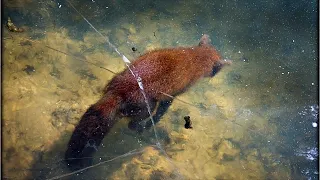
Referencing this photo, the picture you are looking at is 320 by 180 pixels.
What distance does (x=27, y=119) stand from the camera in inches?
164

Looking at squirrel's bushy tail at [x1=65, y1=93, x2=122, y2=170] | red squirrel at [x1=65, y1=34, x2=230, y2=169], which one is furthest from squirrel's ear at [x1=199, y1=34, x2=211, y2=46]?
squirrel's bushy tail at [x1=65, y1=93, x2=122, y2=170]

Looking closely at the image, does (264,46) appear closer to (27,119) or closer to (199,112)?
(199,112)

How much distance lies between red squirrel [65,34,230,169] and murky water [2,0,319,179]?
127 mm

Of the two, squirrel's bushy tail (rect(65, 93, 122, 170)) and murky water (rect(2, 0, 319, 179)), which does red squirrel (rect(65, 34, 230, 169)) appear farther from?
murky water (rect(2, 0, 319, 179))

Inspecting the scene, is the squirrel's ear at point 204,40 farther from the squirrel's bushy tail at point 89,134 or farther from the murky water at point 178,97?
the squirrel's bushy tail at point 89,134

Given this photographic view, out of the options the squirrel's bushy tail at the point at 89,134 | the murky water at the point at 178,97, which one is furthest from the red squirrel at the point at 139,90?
the murky water at the point at 178,97

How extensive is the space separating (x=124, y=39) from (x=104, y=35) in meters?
0.31

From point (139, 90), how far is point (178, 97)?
65cm

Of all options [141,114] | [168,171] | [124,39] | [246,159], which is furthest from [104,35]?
[246,159]

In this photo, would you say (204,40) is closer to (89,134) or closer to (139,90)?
(139,90)

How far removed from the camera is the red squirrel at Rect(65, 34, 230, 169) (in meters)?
4.01

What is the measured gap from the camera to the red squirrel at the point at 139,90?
401cm

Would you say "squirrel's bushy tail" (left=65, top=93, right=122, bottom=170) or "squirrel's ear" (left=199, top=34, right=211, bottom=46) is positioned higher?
"squirrel's ear" (left=199, top=34, right=211, bottom=46)

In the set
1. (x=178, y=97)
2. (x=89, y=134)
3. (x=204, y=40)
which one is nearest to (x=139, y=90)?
(x=178, y=97)
